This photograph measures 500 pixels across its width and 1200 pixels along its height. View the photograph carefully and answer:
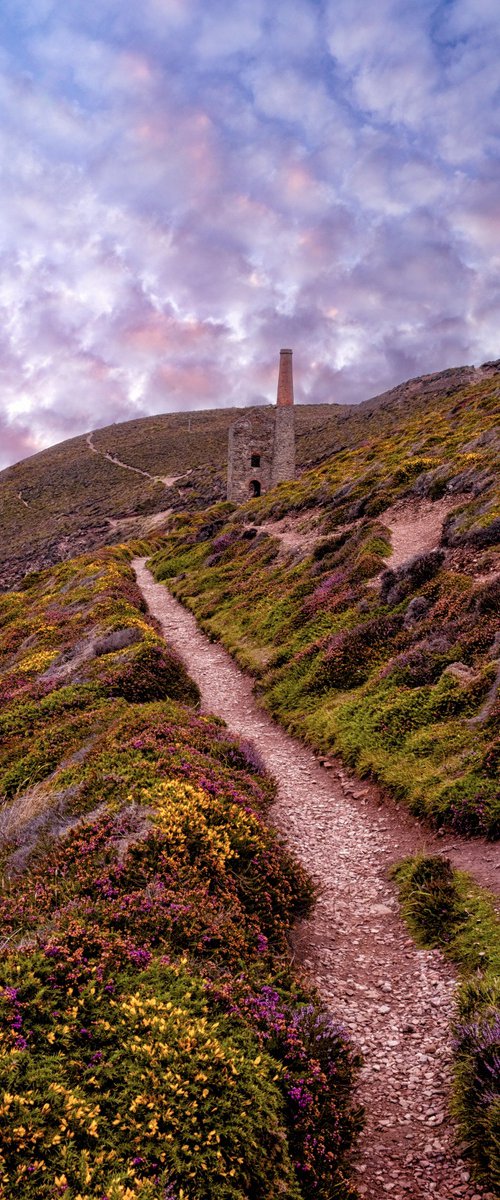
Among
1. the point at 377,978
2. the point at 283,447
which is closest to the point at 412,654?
the point at 377,978

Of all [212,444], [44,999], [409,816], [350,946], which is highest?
[212,444]

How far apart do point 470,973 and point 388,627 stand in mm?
9222

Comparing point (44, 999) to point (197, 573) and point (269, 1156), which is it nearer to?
point (269, 1156)

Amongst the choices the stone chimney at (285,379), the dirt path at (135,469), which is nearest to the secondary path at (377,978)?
the stone chimney at (285,379)

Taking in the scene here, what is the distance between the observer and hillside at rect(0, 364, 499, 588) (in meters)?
68.2

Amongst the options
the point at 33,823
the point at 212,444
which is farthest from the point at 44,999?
the point at 212,444

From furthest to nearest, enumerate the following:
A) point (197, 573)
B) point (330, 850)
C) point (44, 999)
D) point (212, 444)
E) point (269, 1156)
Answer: point (212, 444) → point (197, 573) → point (330, 850) → point (44, 999) → point (269, 1156)

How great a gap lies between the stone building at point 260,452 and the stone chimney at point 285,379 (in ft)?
19.9

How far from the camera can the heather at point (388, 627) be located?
359 inches

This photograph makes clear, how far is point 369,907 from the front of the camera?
7156 mm

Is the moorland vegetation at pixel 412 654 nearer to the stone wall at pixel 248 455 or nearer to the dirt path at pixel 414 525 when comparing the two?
the dirt path at pixel 414 525

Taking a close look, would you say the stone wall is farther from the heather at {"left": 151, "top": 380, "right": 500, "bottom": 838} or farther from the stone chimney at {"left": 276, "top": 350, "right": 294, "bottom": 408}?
the heather at {"left": 151, "top": 380, "right": 500, "bottom": 838}

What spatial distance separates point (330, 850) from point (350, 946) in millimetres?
2009

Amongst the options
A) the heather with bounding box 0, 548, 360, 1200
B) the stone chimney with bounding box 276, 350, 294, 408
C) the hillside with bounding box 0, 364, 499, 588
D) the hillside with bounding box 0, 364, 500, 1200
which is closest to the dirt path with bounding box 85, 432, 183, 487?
the hillside with bounding box 0, 364, 499, 588
